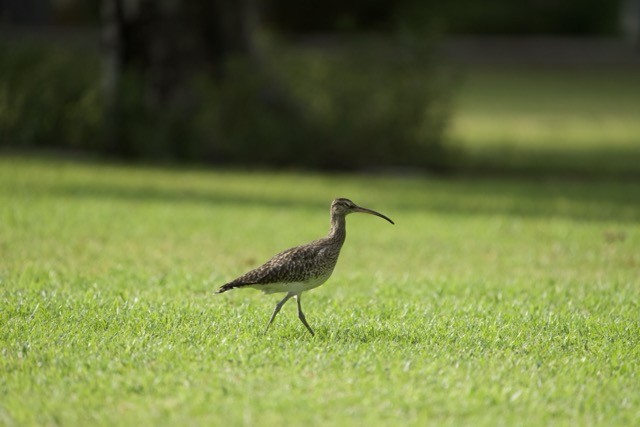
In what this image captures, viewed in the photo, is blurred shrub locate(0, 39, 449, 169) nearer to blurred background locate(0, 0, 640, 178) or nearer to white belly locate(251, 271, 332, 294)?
blurred background locate(0, 0, 640, 178)

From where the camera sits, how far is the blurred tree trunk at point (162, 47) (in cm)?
2077

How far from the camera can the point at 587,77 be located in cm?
4206

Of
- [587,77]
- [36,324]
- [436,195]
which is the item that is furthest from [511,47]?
[36,324]

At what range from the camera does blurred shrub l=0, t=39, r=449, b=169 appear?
2062cm

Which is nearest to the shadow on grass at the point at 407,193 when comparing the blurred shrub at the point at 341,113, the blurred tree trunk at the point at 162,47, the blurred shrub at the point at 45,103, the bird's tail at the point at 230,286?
the blurred shrub at the point at 341,113

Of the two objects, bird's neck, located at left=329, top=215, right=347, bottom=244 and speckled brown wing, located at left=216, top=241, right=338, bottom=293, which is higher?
bird's neck, located at left=329, top=215, right=347, bottom=244

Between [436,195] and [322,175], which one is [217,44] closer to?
[322,175]

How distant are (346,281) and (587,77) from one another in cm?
3290

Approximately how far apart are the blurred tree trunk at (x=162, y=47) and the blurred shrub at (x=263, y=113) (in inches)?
3.9

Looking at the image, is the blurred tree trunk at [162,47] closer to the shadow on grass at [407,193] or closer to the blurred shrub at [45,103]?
the blurred shrub at [45,103]

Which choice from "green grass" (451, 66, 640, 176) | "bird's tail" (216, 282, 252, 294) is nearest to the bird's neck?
"bird's tail" (216, 282, 252, 294)

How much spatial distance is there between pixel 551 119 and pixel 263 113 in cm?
1345

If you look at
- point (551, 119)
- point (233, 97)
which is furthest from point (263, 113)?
point (551, 119)

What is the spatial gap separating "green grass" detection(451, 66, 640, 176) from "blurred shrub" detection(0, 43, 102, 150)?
6.77m
